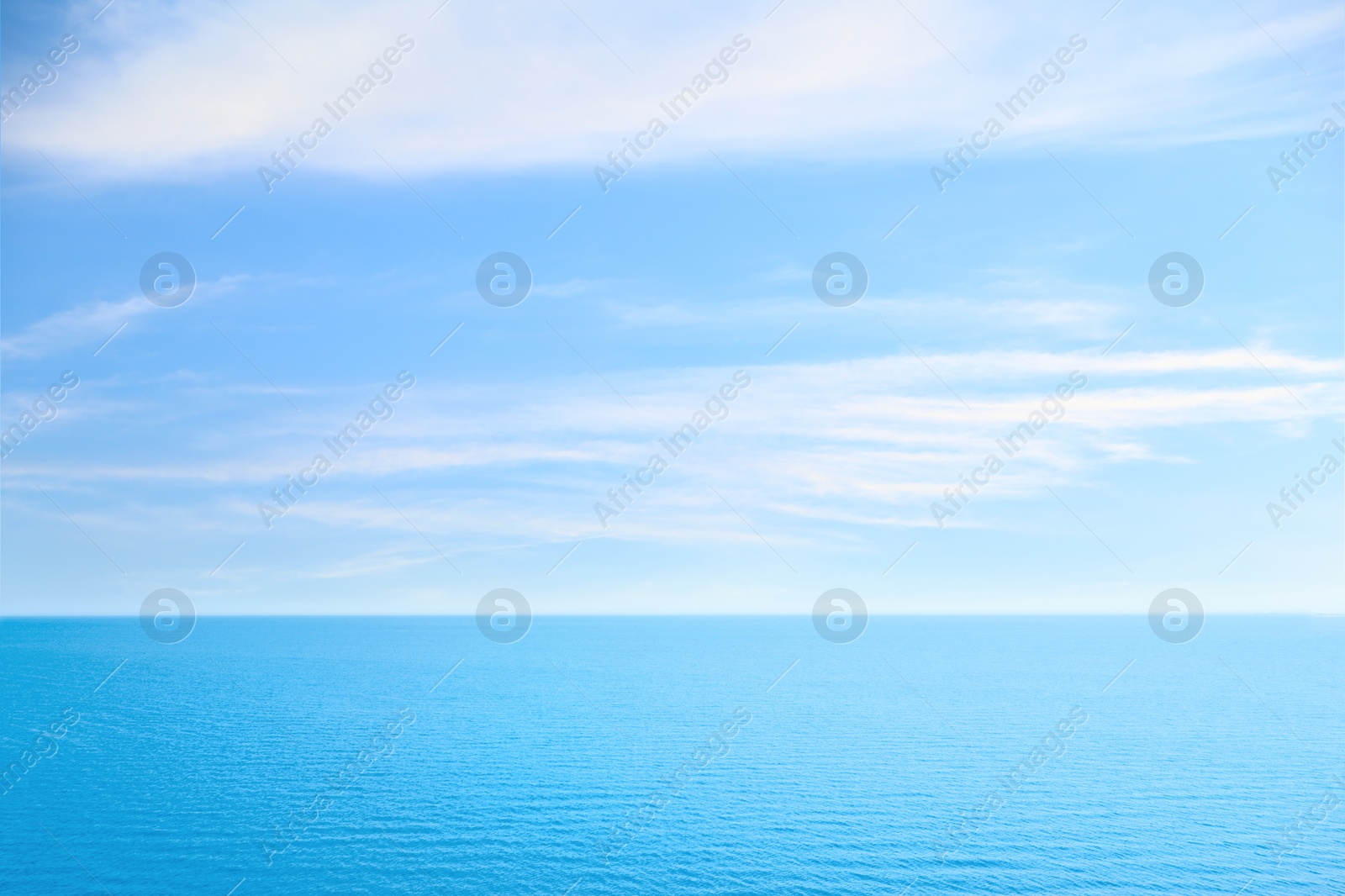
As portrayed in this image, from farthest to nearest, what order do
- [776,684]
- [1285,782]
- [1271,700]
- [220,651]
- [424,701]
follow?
1. [220,651]
2. [776,684]
3. [1271,700]
4. [424,701]
5. [1285,782]

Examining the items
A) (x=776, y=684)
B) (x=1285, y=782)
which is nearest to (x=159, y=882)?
(x=1285, y=782)

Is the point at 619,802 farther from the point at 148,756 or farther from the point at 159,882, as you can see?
the point at 148,756

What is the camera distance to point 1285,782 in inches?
2194

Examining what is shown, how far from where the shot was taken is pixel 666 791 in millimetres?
52625

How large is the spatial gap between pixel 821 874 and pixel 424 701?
64885mm

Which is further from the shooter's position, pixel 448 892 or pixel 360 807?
pixel 360 807

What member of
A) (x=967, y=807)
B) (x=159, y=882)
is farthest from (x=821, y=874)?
(x=159, y=882)

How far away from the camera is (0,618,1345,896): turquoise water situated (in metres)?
38.8

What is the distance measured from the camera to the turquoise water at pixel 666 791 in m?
38.8

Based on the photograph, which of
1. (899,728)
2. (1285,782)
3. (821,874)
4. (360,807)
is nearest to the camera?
(821,874)

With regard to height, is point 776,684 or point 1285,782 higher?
point 776,684

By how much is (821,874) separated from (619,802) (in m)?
15.3

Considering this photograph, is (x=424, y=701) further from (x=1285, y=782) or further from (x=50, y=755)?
(x=1285, y=782)

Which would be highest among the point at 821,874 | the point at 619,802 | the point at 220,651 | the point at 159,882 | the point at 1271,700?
the point at 220,651
